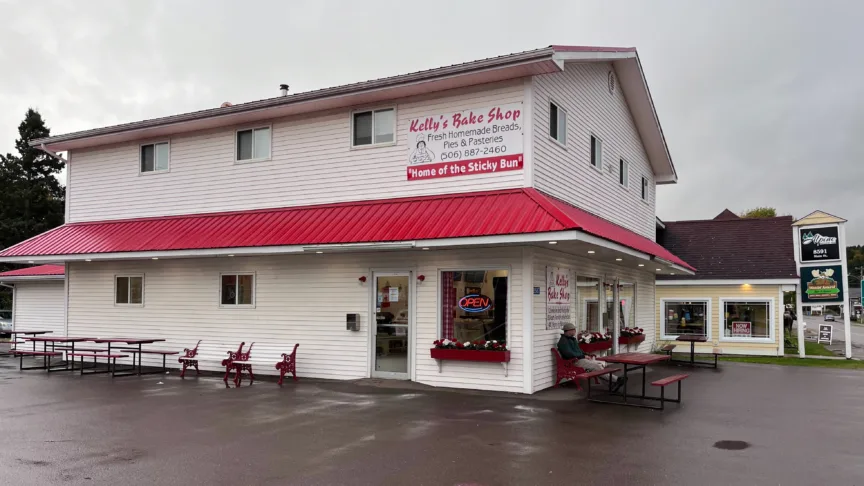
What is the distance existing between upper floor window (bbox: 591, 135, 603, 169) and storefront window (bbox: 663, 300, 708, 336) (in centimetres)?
979

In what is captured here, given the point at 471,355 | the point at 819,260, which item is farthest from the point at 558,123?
the point at 819,260

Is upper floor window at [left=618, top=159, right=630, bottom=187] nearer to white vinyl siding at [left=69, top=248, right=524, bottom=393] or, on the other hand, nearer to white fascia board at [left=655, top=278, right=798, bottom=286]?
white fascia board at [left=655, top=278, right=798, bottom=286]

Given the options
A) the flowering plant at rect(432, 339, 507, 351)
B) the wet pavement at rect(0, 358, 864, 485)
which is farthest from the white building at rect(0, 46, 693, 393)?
the wet pavement at rect(0, 358, 864, 485)

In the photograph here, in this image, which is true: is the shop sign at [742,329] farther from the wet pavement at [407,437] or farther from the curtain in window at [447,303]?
the curtain in window at [447,303]

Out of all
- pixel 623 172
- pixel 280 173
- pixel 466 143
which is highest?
pixel 623 172

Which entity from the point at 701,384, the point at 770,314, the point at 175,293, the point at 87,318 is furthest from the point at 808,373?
the point at 87,318

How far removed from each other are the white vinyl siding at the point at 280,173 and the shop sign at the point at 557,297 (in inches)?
81.6

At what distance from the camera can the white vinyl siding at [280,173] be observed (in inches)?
502

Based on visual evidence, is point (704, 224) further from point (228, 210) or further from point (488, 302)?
point (228, 210)

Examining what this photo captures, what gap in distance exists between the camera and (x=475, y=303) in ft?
39.4

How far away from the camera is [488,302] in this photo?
39.1 ft

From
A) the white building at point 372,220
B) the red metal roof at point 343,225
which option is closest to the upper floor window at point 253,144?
the white building at point 372,220

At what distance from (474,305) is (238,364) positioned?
4974mm

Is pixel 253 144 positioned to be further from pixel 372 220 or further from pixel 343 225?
pixel 372 220
